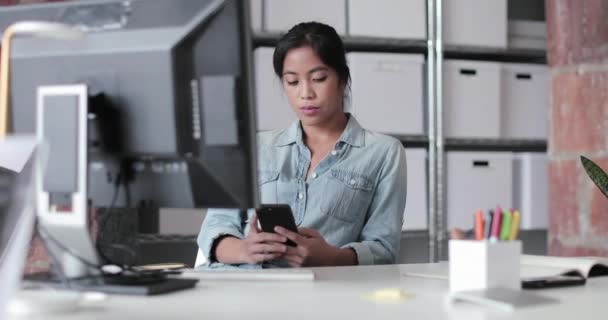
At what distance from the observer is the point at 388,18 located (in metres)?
2.71

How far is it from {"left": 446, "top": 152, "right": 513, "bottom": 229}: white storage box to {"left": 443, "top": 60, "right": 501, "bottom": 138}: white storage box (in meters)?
0.09

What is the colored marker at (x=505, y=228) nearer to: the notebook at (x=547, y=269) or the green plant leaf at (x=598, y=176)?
the notebook at (x=547, y=269)

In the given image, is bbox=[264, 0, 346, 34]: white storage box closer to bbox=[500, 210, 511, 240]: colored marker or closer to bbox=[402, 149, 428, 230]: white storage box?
bbox=[402, 149, 428, 230]: white storage box

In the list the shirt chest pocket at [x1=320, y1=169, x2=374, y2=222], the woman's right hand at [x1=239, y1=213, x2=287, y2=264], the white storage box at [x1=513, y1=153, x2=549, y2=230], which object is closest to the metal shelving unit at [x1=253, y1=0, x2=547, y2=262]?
the white storage box at [x1=513, y1=153, x2=549, y2=230]

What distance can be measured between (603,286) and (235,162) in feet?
1.80

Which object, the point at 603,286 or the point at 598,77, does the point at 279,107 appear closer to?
the point at 598,77

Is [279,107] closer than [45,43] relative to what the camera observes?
No

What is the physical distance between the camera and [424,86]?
2.79 meters

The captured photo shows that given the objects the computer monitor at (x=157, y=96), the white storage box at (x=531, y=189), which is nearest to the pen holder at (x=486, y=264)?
the computer monitor at (x=157, y=96)

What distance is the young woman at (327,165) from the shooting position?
1.63m

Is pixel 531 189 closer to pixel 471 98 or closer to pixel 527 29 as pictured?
pixel 471 98

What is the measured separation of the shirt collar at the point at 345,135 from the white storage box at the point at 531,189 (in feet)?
4.60

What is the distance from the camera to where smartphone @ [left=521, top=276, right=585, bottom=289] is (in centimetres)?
99

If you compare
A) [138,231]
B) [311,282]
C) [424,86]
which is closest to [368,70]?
[424,86]
